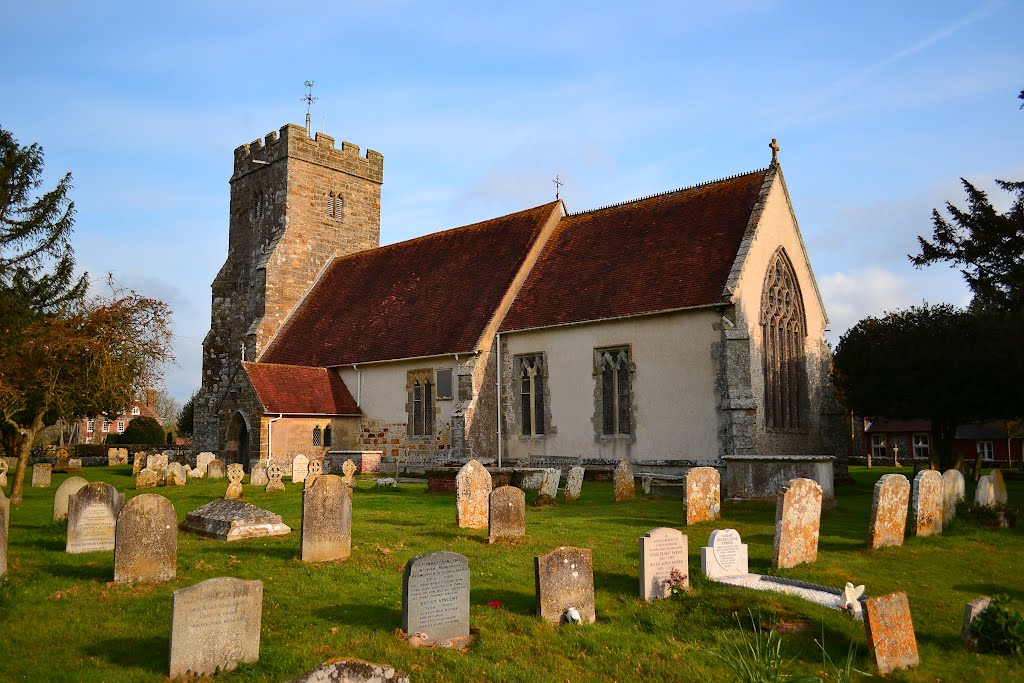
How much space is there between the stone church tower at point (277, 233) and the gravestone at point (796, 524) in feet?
82.6

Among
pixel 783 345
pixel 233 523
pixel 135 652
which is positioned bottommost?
pixel 135 652

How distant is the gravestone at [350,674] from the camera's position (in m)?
5.29

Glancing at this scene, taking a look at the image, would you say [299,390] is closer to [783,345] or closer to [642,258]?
[642,258]

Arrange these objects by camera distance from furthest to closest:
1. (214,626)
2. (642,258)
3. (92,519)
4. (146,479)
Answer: (642,258), (146,479), (92,519), (214,626)

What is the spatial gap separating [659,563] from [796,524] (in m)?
2.50

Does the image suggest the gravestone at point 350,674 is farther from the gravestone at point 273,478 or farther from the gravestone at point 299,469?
the gravestone at point 299,469

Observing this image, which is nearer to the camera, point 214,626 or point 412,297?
point 214,626

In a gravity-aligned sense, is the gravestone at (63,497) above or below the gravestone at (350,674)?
above

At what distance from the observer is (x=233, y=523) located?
40.0ft

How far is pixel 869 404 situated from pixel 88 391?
2725 cm

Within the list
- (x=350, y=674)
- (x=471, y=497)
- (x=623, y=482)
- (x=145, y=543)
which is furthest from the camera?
(x=623, y=482)

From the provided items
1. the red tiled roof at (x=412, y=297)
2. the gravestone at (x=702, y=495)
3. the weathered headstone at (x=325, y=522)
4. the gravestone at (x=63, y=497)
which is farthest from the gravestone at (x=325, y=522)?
the red tiled roof at (x=412, y=297)

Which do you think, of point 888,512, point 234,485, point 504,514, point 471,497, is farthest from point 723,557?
point 234,485

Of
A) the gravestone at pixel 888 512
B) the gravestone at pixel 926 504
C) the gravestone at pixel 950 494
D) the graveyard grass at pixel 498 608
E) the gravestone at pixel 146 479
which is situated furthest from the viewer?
the gravestone at pixel 146 479
